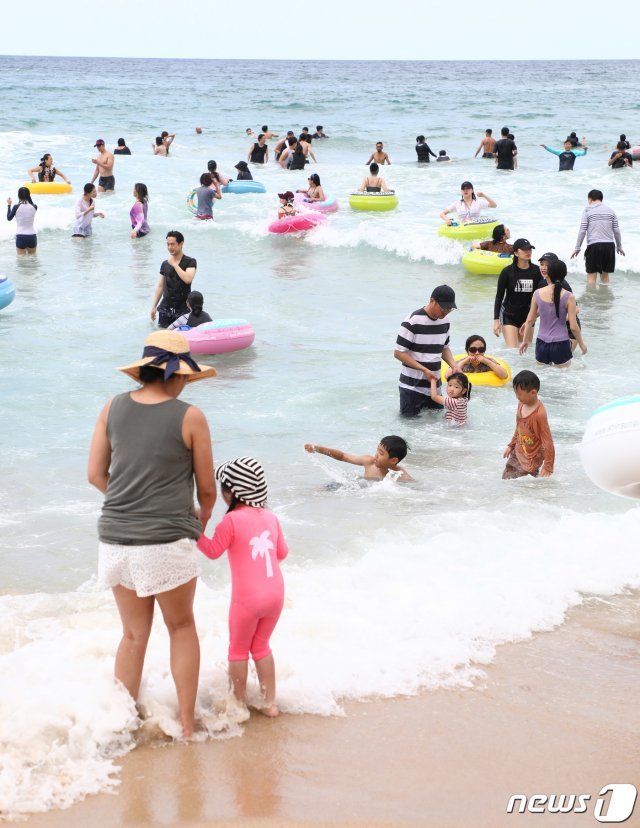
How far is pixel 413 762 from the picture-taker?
3955mm

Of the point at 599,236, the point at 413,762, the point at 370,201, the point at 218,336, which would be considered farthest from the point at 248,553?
the point at 370,201

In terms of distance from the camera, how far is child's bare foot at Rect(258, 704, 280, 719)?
4305 millimetres

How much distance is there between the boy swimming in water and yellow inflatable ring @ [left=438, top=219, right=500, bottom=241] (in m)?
10.5

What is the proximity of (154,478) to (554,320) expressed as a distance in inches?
279

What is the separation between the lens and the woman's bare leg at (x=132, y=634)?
4012 millimetres

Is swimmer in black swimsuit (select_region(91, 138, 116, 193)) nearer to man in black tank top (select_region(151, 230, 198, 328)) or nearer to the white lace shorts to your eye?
man in black tank top (select_region(151, 230, 198, 328))

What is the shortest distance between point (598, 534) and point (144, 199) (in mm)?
Answer: 12918

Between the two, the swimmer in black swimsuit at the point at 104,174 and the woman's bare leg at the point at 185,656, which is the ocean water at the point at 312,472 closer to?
the woman's bare leg at the point at 185,656

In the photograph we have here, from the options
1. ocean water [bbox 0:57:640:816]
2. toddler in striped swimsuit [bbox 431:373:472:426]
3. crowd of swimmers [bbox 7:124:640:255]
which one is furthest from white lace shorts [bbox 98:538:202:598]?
crowd of swimmers [bbox 7:124:640:255]

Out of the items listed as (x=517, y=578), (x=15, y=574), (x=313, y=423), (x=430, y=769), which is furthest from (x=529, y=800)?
(x=313, y=423)

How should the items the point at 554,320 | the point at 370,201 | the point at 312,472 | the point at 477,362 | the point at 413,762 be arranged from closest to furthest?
the point at 413,762
the point at 312,472
the point at 477,362
the point at 554,320
the point at 370,201

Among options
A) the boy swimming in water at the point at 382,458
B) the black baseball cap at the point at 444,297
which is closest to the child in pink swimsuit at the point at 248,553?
the boy swimming in water at the point at 382,458

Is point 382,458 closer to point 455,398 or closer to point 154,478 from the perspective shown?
point 455,398

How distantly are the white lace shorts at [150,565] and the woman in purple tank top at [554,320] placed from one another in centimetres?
663
